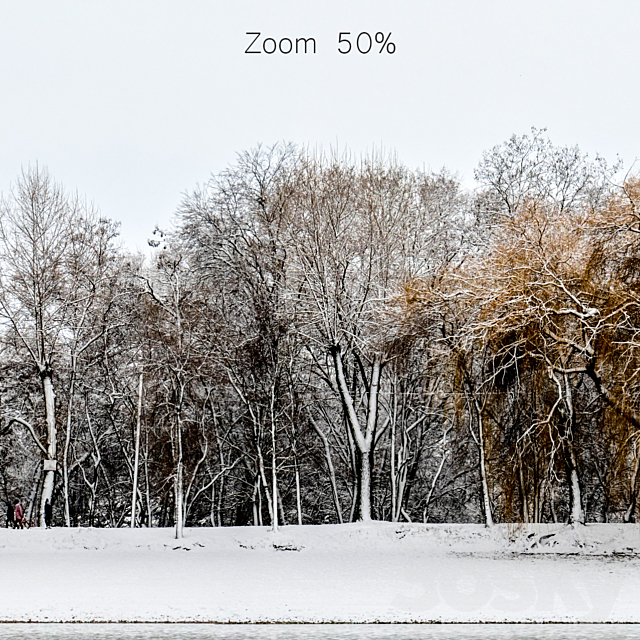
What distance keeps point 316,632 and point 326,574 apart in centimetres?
776

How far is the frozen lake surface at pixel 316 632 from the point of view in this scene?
446 inches

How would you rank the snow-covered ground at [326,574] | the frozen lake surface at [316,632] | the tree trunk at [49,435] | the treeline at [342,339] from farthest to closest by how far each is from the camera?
the tree trunk at [49,435] < the treeline at [342,339] < the snow-covered ground at [326,574] < the frozen lake surface at [316,632]

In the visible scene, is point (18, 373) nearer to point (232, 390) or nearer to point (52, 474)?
point (52, 474)

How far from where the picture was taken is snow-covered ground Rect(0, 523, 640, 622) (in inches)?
543

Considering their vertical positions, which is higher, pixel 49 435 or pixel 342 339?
pixel 342 339

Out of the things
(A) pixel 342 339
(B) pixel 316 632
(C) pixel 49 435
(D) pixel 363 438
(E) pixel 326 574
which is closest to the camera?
(B) pixel 316 632

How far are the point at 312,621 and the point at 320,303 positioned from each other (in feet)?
55.5

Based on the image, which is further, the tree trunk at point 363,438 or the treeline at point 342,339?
the tree trunk at point 363,438

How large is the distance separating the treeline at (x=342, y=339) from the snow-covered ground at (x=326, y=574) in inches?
55.3

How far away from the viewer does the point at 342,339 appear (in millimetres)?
30219

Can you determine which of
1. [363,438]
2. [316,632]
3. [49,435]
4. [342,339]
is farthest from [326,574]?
[49,435]

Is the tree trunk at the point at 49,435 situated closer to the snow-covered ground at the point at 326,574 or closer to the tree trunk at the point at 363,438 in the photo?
the snow-covered ground at the point at 326,574

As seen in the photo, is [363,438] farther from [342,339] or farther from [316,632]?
[316,632]

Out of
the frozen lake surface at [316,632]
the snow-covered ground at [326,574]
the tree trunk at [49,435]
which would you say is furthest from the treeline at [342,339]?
the frozen lake surface at [316,632]
